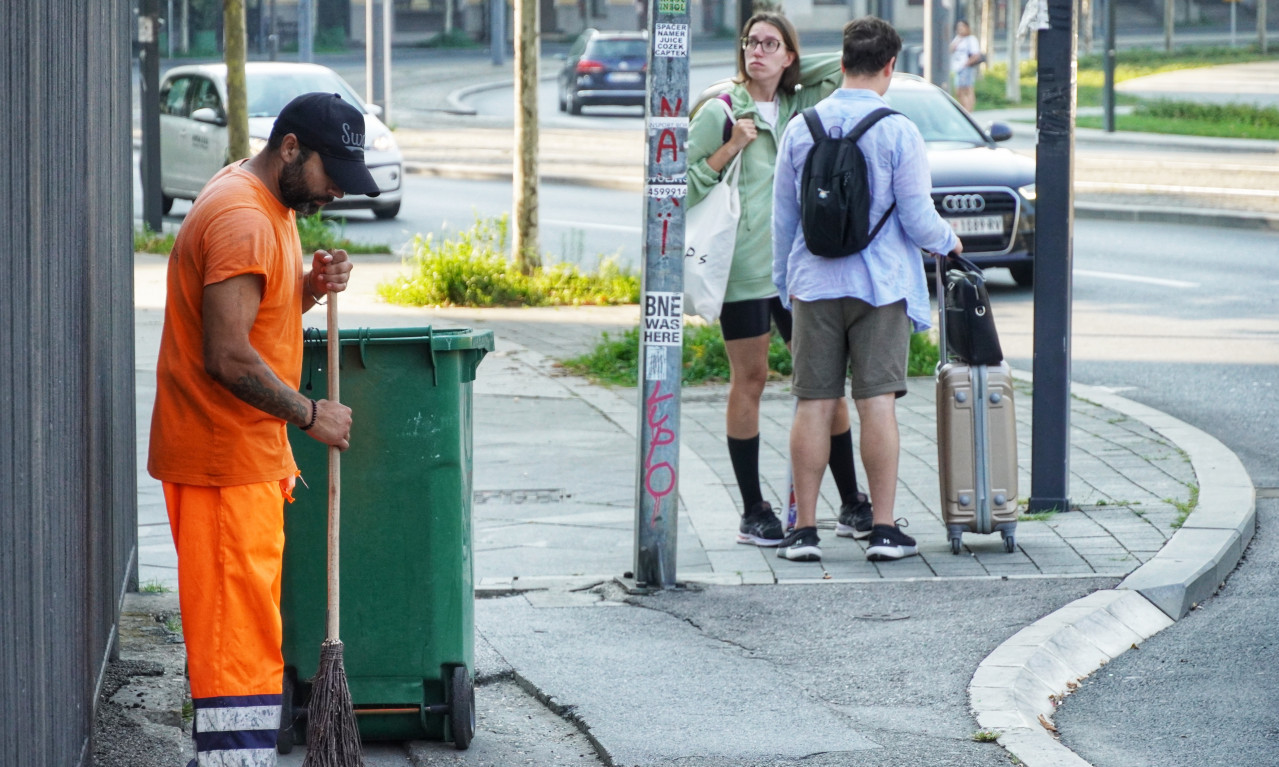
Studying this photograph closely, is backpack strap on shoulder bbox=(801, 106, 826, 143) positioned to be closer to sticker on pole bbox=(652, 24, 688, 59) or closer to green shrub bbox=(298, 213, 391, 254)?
sticker on pole bbox=(652, 24, 688, 59)

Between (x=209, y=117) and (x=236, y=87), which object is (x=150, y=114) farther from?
(x=236, y=87)

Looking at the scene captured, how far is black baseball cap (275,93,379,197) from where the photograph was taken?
3.63 meters

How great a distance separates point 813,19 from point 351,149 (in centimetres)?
6126

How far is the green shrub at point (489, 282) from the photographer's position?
1236 cm

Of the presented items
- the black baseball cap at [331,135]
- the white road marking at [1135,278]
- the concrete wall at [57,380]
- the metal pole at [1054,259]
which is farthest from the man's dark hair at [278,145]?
the white road marking at [1135,278]

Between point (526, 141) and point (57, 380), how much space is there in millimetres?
9803

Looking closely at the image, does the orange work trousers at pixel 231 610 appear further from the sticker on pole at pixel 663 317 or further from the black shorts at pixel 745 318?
the black shorts at pixel 745 318

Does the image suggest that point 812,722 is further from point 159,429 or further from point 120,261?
point 120,261

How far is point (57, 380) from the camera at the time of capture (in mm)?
3318

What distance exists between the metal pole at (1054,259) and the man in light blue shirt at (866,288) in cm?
84

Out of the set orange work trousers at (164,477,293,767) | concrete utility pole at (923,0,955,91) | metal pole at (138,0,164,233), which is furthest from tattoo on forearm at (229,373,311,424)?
concrete utility pole at (923,0,955,91)

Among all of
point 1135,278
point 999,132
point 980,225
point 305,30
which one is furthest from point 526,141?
point 305,30

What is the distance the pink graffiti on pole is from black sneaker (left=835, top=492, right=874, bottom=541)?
3.31ft

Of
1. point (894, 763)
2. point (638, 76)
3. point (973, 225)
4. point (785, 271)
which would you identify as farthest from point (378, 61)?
point (894, 763)
